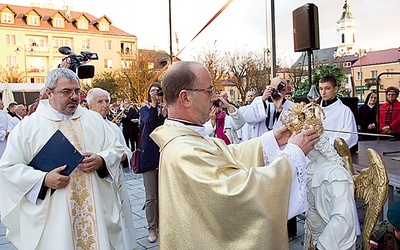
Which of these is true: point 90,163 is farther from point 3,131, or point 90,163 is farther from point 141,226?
point 3,131

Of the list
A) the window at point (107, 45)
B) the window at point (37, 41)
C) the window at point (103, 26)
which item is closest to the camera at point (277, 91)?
the window at point (37, 41)

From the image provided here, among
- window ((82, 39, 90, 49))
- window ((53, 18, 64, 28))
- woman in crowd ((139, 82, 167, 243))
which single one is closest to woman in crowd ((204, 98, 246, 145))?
woman in crowd ((139, 82, 167, 243))

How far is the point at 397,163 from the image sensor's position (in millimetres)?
4523

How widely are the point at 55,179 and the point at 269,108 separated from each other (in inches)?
128

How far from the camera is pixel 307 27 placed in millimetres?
6199

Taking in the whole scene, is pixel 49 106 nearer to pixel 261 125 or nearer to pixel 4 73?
pixel 261 125

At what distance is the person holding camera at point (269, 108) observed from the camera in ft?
16.0

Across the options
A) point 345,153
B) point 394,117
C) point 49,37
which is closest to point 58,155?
point 345,153

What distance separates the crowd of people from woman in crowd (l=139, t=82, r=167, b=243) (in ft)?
1.78

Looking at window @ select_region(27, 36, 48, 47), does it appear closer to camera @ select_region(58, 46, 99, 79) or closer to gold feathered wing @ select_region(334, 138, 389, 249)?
camera @ select_region(58, 46, 99, 79)

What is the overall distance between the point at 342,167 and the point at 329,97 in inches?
100

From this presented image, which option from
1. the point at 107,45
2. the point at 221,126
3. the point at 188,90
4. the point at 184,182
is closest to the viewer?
the point at 184,182

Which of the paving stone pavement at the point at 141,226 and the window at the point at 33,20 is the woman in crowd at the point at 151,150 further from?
the window at the point at 33,20

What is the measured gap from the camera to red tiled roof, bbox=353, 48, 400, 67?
57362 mm
